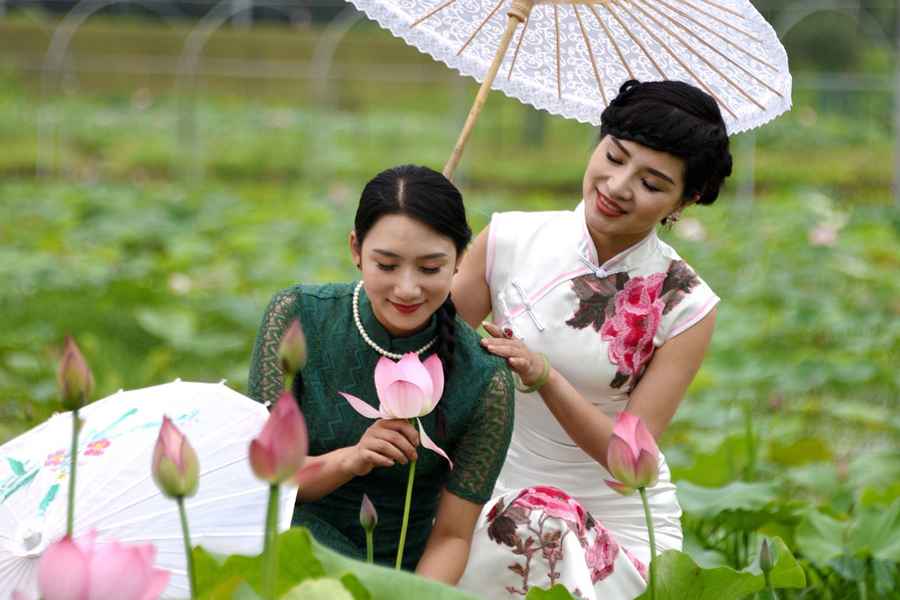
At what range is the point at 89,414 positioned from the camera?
129 cm

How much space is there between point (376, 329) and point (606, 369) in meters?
0.44

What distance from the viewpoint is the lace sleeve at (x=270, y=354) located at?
1.42 m

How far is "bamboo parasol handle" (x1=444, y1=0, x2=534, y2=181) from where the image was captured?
4.86 ft

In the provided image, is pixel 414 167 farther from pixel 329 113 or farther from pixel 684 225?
pixel 329 113

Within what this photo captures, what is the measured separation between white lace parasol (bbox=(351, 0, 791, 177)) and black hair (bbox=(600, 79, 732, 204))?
14 cm

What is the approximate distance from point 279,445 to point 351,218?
613 cm

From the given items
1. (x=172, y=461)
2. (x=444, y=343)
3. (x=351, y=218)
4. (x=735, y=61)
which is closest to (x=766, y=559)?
(x=444, y=343)

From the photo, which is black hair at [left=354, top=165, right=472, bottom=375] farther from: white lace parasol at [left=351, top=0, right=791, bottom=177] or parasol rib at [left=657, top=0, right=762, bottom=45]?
parasol rib at [left=657, top=0, right=762, bottom=45]

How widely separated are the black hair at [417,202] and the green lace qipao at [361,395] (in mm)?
148

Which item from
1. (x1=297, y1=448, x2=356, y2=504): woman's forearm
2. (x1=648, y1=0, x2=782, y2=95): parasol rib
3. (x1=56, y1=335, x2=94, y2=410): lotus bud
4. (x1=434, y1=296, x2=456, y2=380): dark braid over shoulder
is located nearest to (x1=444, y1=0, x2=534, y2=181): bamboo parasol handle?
(x1=434, y1=296, x2=456, y2=380): dark braid over shoulder

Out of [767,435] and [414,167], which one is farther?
[767,435]

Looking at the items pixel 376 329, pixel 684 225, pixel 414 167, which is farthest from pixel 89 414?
pixel 684 225

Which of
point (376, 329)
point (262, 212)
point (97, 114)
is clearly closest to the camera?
point (376, 329)

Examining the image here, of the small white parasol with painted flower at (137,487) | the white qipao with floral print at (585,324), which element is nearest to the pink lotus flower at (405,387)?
the small white parasol with painted flower at (137,487)
